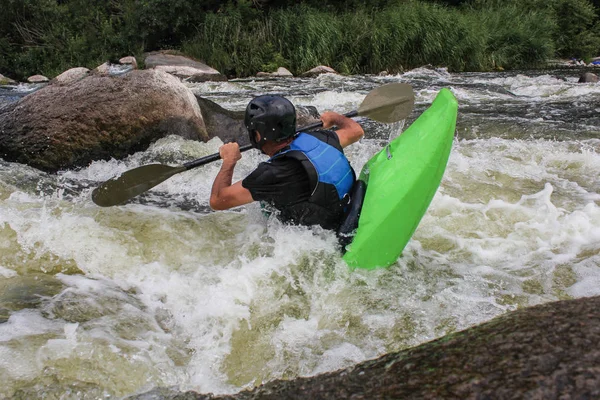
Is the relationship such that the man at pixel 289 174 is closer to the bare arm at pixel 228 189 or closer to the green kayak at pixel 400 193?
the bare arm at pixel 228 189

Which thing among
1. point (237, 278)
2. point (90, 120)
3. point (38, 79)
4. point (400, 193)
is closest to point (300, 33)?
point (38, 79)

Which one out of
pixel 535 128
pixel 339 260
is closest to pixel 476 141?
pixel 535 128

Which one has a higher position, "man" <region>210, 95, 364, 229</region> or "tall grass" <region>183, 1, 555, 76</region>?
"man" <region>210, 95, 364, 229</region>

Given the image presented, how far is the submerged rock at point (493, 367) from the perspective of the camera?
3.76 feet

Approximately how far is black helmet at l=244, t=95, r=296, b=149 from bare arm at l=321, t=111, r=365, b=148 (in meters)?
0.64

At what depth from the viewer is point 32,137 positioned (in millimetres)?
4395

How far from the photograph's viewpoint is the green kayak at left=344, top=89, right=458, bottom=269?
2635mm

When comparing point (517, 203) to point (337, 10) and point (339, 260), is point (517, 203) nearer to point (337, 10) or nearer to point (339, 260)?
point (339, 260)

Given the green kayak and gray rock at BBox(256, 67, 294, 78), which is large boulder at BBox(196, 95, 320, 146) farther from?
gray rock at BBox(256, 67, 294, 78)

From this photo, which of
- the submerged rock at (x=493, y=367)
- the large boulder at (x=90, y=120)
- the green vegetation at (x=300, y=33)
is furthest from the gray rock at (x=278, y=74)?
the submerged rock at (x=493, y=367)

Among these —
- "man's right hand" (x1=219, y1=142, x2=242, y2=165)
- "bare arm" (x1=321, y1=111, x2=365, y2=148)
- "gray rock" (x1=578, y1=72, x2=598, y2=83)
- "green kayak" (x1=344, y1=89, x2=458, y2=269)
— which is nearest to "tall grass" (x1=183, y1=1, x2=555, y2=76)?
"gray rock" (x1=578, y1=72, x2=598, y2=83)

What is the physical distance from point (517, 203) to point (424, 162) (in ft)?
4.26

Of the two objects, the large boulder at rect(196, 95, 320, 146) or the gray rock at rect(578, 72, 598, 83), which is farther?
the gray rock at rect(578, 72, 598, 83)

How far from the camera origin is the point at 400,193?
104 inches
